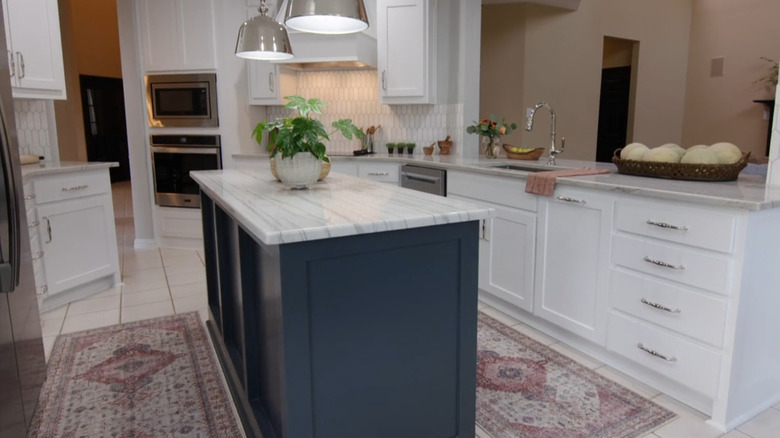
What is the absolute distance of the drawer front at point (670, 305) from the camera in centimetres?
195

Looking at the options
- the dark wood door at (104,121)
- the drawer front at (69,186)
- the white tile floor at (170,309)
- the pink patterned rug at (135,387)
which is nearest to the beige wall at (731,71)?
the white tile floor at (170,309)

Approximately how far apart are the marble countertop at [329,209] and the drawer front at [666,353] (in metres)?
1.14

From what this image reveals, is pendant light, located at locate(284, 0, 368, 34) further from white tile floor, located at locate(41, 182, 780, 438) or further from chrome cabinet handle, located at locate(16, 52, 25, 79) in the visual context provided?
chrome cabinet handle, located at locate(16, 52, 25, 79)

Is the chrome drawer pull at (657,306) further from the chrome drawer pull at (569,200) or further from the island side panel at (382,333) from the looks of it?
the island side panel at (382,333)

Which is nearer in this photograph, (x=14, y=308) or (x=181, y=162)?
(x=14, y=308)

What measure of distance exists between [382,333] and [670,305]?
4.40 feet

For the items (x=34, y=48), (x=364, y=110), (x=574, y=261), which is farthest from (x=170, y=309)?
(x=364, y=110)

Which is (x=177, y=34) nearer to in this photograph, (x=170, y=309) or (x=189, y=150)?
(x=189, y=150)

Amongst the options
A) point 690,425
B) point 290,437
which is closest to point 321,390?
point 290,437

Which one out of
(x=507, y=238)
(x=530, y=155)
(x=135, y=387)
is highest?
(x=530, y=155)

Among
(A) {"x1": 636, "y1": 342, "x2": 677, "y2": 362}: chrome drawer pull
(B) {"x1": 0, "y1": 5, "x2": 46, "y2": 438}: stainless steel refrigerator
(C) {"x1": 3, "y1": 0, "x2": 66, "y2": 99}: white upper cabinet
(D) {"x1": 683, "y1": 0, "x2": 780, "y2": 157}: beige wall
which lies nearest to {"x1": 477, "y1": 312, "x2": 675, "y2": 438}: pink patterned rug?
(A) {"x1": 636, "y1": 342, "x2": 677, "y2": 362}: chrome drawer pull

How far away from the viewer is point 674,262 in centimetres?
207

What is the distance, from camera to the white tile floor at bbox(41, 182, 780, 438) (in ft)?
6.51

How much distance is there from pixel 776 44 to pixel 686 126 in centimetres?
164
